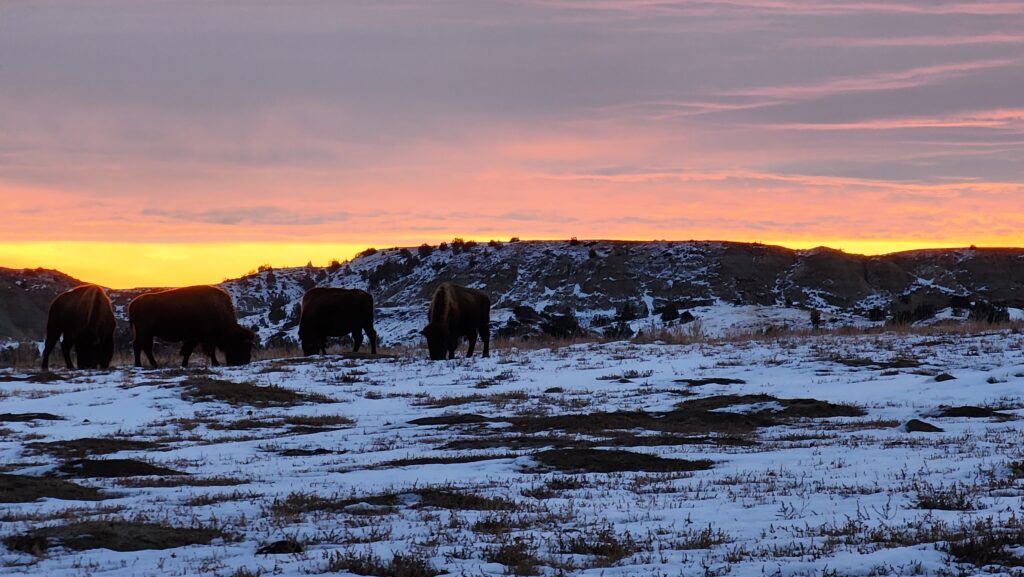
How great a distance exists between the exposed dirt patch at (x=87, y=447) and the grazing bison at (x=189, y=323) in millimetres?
18978

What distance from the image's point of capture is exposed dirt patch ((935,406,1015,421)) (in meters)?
18.6

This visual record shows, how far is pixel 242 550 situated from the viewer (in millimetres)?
8469

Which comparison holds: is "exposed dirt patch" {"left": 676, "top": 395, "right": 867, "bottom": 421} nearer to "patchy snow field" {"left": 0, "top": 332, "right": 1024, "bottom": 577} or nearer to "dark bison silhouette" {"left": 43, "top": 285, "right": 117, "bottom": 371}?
"patchy snow field" {"left": 0, "top": 332, "right": 1024, "bottom": 577}

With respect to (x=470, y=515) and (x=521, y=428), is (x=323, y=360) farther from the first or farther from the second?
(x=470, y=515)

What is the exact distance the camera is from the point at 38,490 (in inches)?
465

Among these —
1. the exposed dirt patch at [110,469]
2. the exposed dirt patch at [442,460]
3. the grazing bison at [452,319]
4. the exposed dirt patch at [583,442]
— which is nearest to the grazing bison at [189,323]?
the grazing bison at [452,319]

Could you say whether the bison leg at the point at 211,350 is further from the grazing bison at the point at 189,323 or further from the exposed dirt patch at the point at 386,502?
the exposed dirt patch at the point at 386,502

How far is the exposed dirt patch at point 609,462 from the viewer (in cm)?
1344

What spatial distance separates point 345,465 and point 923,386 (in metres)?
14.2

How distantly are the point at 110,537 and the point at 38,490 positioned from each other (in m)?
3.52


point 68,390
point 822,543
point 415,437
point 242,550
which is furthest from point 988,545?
point 68,390

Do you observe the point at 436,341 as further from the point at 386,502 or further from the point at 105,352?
the point at 386,502

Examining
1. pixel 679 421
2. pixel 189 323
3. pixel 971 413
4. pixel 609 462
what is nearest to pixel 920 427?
pixel 971 413

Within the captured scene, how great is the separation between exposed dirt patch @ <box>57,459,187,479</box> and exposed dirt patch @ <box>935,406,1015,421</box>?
40.6 ft
